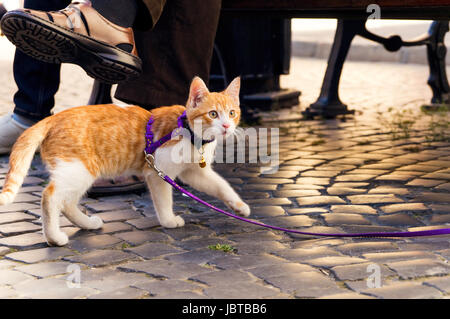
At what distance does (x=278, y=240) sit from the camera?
9.98 feet

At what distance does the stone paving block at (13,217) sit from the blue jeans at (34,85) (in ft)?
4.37

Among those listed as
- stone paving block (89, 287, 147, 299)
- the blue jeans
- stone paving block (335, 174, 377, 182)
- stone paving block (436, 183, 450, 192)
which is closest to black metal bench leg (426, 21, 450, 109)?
stone paving block (335, 174, 377, 182)

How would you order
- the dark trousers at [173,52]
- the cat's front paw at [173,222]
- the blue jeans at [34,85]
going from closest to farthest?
the cat's front paw at [173,222] < the dark trousers at [173,52] < the blue jeans at [34,85]

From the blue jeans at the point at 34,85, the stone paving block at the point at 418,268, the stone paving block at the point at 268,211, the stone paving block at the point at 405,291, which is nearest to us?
the stone paving block at the point at 405,291

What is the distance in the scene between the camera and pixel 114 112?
316cm

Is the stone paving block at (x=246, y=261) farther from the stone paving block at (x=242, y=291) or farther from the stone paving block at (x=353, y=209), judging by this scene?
the stone paving block at (x=353, y=209)

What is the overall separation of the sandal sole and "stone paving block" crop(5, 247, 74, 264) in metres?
0.86

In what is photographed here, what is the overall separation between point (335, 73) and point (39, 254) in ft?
13.9

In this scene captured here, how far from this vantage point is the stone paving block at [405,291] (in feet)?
7.68

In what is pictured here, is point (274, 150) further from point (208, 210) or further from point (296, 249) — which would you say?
point (296, 249)

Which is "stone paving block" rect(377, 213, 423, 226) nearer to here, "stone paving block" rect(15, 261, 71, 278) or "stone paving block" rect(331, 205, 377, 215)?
"stone paving block" rect(331, 205, 377, 215)

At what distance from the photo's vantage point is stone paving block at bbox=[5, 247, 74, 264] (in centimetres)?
281

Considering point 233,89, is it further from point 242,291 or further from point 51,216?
point 242,291

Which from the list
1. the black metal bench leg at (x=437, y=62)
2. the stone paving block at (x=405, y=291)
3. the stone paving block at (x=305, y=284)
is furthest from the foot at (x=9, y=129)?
the black metal bench leg at (x=437, y=62)
